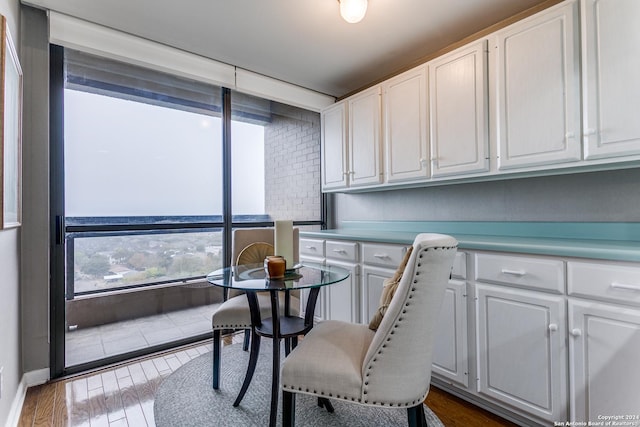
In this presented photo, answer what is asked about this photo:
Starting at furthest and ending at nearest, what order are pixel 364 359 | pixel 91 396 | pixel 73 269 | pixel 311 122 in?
pixel 311 122 < pixel 73 269 < pixel 91 396 < pixel 364 359

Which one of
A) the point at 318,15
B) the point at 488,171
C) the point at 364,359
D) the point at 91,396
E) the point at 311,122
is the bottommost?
the point at 91,396

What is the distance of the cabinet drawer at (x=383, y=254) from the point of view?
7.27 feet

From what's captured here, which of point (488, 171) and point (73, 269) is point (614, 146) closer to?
point (488, 171)

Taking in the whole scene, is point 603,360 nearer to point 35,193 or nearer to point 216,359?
point 216,359

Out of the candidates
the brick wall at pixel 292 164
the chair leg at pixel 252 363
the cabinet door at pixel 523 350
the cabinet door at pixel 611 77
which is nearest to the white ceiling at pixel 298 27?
the cabinet door at pixel 611 77

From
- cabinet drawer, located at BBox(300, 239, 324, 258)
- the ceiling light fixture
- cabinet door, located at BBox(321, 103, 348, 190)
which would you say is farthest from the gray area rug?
the ceiling light fixture

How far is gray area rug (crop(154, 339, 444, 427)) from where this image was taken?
5.45 feet

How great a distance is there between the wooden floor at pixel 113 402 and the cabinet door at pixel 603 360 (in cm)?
47

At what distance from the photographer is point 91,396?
193cm

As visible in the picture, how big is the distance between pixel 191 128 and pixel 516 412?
10.2 ft

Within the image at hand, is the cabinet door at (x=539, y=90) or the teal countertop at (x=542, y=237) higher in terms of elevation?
the cabinet door at (x=539, y=90)

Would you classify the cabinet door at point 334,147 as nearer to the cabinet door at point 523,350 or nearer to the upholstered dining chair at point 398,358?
the cabinet door at point 523,350

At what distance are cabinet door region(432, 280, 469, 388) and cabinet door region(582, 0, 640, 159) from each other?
1.00 metres

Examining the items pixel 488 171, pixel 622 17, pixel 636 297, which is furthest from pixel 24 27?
pixel 636 297
